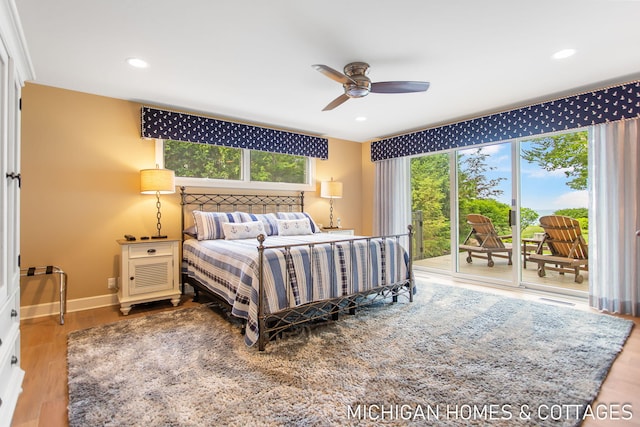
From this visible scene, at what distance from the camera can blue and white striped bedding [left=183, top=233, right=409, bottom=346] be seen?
2516mm

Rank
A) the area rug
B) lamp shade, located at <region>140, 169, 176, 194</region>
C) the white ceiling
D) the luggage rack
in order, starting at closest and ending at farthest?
the area rug → the white ceiling → the luggage rack → lamp shade, located at <region>140, 169, 176, 194</region>

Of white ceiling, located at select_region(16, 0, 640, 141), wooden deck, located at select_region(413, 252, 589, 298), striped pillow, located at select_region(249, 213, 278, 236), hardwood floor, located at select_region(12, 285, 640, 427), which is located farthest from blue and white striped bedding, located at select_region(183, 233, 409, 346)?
wooden deck, located at select_region(413, 252, 589, 298)

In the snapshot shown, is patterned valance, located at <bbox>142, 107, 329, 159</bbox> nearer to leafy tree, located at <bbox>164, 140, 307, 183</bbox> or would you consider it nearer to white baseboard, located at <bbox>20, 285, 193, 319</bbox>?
leafy tree, located at <bbox>164, 140, 307, 183</bbox>

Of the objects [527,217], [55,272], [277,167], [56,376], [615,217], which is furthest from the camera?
[277,167]

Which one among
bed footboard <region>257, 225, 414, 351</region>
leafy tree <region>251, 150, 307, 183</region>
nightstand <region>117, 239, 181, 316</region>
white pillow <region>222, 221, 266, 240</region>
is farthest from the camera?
leafy tree <region>251, 150, 307, 183</region>

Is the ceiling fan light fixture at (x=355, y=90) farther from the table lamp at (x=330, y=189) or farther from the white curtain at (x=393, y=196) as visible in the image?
the white curtain at (x=393, y=196)

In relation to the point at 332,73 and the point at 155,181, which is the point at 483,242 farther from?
the point at 155,181

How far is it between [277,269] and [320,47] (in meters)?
1.88

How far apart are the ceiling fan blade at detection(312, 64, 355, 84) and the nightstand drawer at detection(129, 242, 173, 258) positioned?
2.53 m

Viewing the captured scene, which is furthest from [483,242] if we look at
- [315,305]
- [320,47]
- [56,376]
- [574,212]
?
[56,376]

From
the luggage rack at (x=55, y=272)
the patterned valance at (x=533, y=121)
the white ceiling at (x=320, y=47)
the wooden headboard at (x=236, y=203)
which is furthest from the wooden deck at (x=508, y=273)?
the luggage rack at (x=55, y=272)

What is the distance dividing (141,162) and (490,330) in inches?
168

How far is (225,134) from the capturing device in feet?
14.5

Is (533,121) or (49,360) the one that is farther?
(533,121)
